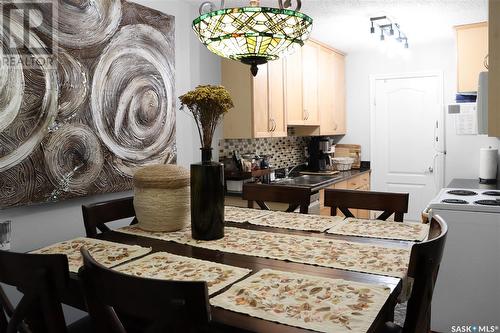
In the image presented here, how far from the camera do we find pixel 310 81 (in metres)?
4.36

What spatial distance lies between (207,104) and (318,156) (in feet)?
11.7

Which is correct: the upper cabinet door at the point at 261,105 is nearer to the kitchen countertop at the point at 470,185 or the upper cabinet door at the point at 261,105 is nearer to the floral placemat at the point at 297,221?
the floral placemat at the point at 297,221

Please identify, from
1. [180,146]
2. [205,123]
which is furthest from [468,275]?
[180,146]

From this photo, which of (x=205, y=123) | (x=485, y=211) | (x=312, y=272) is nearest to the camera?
(x=312, y=272)

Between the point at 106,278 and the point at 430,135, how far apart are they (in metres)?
4.70

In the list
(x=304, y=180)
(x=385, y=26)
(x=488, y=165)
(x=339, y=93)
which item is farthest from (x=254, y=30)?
(x=339, y=93)

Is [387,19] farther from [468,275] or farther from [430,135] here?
[468,275]

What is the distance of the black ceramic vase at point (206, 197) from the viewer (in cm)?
173

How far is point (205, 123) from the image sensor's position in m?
1.73

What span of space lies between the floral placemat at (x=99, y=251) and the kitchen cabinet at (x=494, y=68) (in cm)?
185

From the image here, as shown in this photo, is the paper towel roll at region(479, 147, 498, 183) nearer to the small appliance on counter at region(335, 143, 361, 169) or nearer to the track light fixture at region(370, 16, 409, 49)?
the track light fixture at region(370, 16, 409, 49)

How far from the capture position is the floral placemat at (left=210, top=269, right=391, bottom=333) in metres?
0.99

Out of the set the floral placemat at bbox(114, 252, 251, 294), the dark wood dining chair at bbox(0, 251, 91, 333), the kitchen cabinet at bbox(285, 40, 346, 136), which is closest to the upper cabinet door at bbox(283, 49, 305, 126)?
the kitchen cabinet at bbox(285, 40, 346, 136)

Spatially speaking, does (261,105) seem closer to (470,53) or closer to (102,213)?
(102,213)
